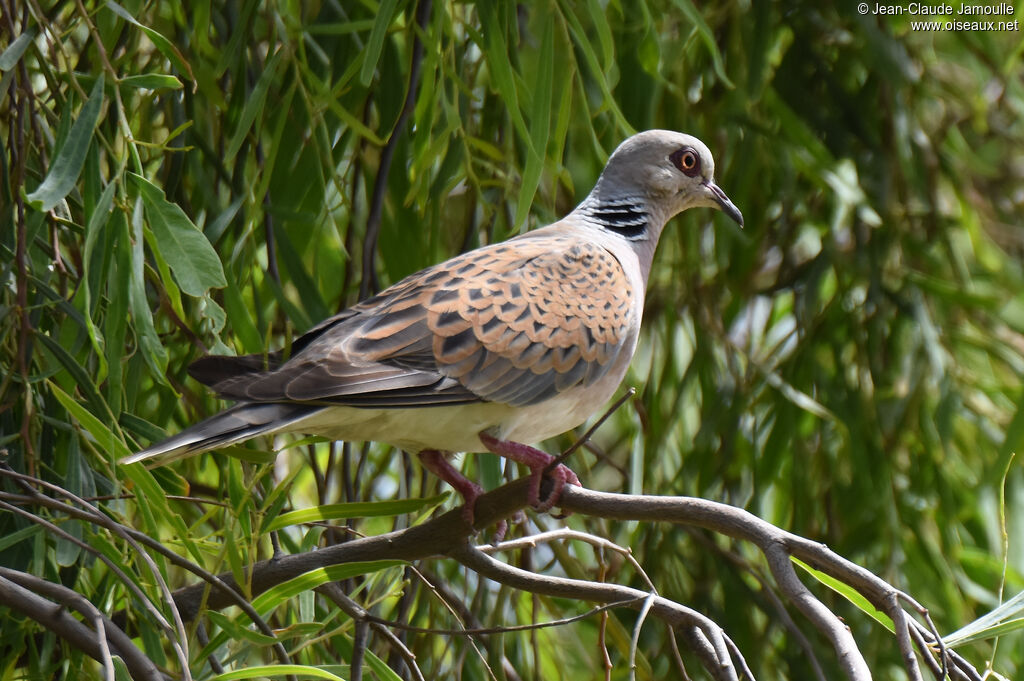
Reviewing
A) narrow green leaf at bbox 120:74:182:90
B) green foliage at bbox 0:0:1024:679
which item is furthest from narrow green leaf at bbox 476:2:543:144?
narrow green leaf at bbox 120:74:182:90

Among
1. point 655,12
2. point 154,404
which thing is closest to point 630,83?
point 655,12

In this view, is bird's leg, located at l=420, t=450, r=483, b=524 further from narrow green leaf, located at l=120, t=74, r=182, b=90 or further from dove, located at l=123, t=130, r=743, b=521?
narrow green leaf, located at l=120, t=74, r=182, b=90

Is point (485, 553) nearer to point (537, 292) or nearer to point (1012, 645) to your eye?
point (537, 292)

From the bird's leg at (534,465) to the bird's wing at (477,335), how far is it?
8 cm

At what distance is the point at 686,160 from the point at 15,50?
1.43 metres

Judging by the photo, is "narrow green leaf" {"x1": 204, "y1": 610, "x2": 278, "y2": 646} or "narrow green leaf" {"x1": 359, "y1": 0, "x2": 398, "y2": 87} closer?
"narrow green leaf" {"x1": 204, "y1": 610, "x2": 278, "y2": 646}

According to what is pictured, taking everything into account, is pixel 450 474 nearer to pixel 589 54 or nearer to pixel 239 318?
pixel 239 318

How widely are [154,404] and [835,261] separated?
1.72 m

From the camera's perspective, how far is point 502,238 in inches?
105

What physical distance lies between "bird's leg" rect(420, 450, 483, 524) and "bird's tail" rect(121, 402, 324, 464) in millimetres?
294

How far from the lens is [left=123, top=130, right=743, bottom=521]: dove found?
1.90 meters

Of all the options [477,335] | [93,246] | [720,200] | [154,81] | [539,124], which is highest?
[154,81]

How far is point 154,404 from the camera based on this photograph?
285 centimetres

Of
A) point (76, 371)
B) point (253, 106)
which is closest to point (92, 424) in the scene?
point (76, 371)
